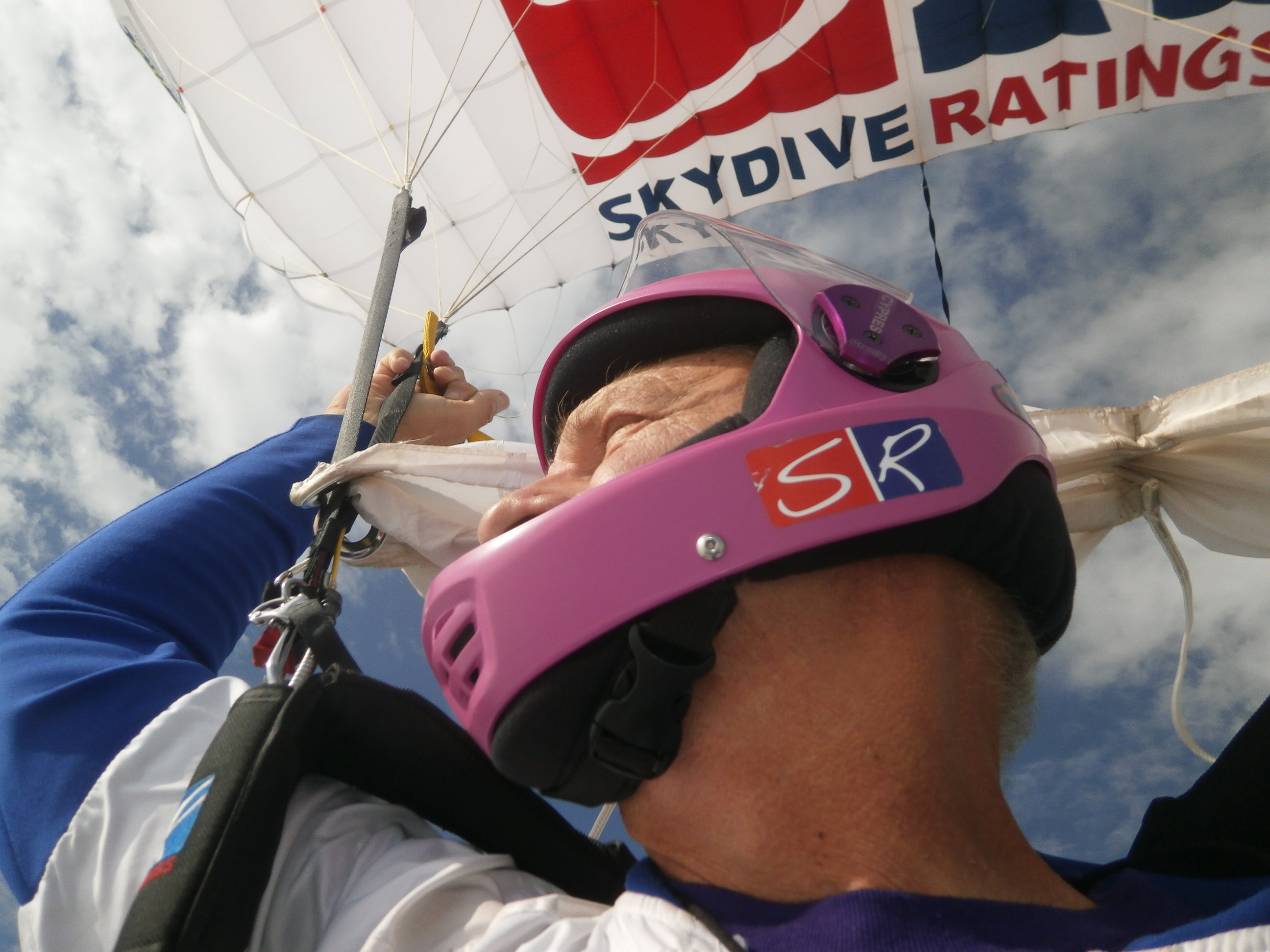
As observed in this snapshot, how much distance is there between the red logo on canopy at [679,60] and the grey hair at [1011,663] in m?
5.49

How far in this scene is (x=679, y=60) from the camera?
6031 millimetres

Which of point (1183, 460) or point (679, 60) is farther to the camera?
point (679, 60)

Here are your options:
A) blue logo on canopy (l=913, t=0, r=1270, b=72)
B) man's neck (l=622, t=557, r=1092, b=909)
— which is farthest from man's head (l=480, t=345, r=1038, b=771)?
blue logo on canopy (l=913, t=0, r=1270, b=72)

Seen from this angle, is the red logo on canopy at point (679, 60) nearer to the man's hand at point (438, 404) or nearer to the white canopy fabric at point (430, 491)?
the man's hand at point (438, 404)

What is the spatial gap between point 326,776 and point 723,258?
1288 mm

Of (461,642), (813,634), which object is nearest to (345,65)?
(461,642)

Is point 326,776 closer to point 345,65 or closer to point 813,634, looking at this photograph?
point 813,634

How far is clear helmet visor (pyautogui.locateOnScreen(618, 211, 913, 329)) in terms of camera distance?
4.77ft

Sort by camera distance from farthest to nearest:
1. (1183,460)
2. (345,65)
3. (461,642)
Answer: (345,65)
(1183,460)
(461,642)

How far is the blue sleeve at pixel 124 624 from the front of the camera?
1066 millimetres

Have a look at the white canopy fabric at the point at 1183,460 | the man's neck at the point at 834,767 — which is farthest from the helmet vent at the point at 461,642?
the white canopy fabric at the point at 1183,460

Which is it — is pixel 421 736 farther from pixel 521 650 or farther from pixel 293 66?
pixel 293 66

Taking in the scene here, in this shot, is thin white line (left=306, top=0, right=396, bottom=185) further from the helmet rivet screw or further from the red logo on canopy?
the helmet rivet screw

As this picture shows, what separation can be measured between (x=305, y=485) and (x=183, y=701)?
0.61 meters
